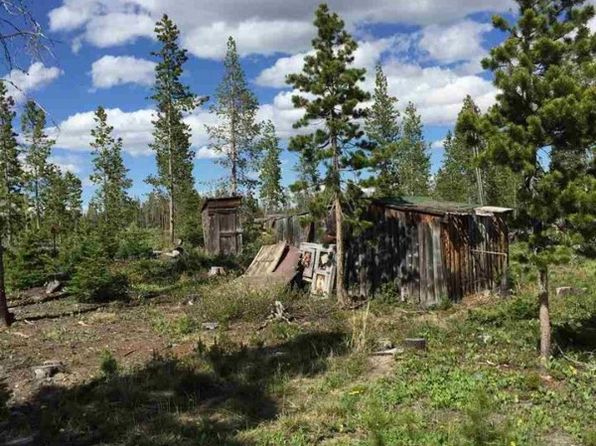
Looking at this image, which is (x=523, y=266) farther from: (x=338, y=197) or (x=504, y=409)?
(x=338, y=197)

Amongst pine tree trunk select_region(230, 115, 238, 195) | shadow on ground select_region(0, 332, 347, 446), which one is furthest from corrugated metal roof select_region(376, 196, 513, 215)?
pine tree trunk select_region(230, 115, 238, 195)

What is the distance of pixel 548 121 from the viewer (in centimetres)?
878

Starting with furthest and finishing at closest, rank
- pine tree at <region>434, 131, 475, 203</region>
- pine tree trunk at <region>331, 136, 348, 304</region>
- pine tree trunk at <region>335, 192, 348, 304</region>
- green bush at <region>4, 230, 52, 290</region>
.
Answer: pine tree at <region>434, 131, 475, 203</region> → green bush at <region>4, 230, 52, 290</region> → pine tree trunk at <region>335, 192, 348, 304</region> → pine tree trunk at <region>331, 136, 348, 304</region>

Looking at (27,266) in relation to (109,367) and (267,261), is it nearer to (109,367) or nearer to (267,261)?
(267,261)

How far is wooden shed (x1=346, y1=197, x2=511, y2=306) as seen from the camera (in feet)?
52.8

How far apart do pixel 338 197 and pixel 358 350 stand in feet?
20.6

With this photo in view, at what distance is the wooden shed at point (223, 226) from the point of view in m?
29.9

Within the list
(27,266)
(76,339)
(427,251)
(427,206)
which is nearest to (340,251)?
(427,251)

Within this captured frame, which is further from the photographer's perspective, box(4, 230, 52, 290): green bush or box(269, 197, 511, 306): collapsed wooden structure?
box(4, 230, 52, 290): green bush

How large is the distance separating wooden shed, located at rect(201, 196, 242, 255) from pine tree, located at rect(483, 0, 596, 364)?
71.0 feet

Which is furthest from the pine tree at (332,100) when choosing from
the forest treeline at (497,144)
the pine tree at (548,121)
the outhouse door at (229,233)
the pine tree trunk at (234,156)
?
the pine tree trunk at (234,156)

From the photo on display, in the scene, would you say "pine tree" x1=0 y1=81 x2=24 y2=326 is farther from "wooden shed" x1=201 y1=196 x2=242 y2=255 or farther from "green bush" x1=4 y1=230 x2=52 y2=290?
"wooden shed" x1=201 y1=196 x2=242 y2=255

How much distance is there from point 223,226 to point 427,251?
51.2ft

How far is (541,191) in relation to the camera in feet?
29.3
